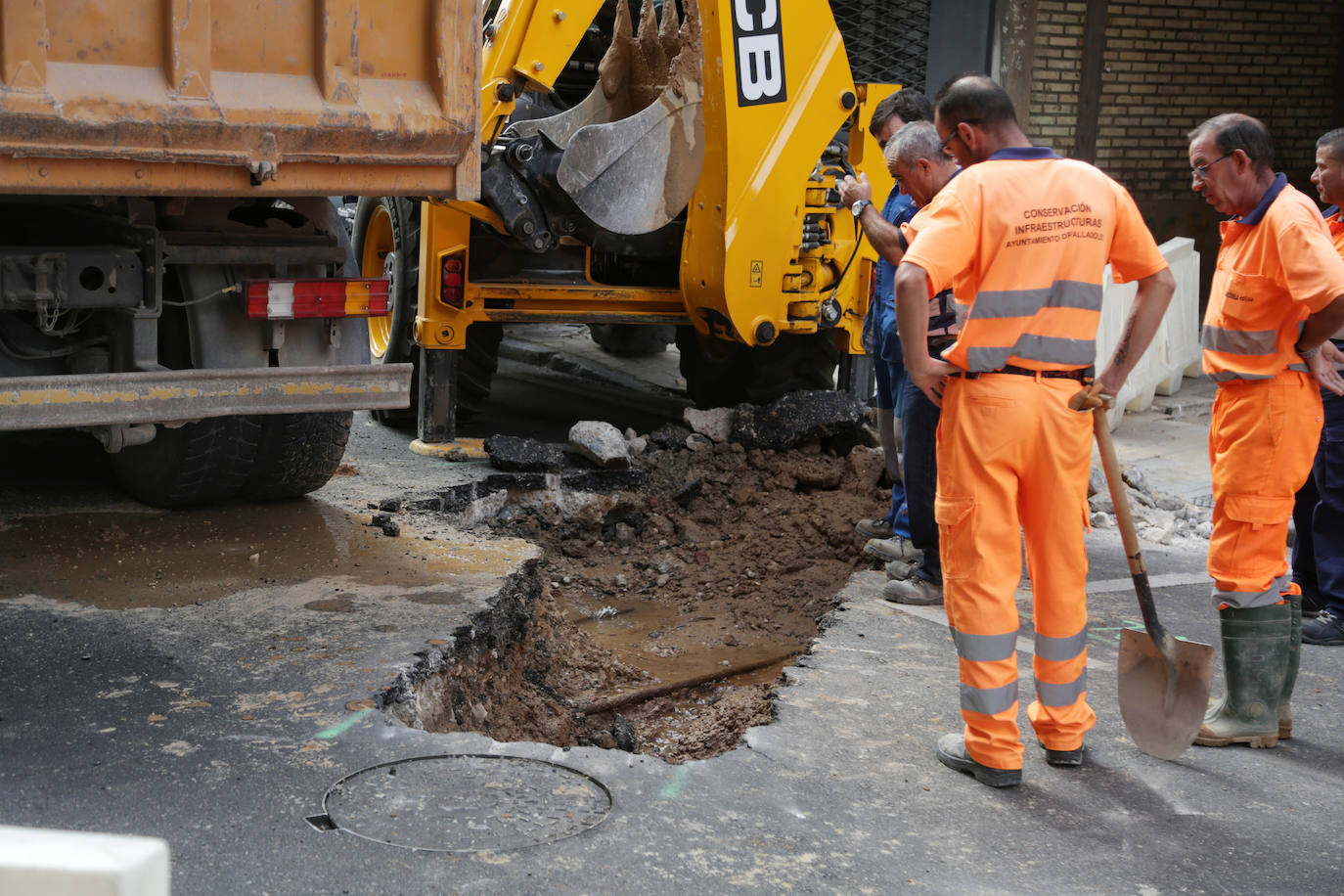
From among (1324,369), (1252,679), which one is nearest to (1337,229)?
(1324,369)

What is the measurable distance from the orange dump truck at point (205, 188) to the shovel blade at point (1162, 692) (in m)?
2.50

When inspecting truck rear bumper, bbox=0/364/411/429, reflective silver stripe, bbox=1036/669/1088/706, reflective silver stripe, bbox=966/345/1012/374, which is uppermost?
reflective silver stripe, bbox=966/345/1012/374

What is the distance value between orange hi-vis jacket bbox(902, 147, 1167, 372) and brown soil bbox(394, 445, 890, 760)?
1467mm

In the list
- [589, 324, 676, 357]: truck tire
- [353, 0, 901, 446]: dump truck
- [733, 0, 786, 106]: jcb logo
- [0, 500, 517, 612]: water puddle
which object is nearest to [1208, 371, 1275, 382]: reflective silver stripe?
[0, 500, 517, 612]: water puddle

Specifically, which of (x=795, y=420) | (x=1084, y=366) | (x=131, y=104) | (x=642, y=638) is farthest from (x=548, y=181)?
(x=1084, y=366)

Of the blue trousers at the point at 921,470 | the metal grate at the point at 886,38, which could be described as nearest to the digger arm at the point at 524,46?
the blue trousers at the point at 921,470

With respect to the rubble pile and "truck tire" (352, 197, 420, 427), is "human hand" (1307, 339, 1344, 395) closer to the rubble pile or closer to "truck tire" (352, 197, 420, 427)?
the rubble pile

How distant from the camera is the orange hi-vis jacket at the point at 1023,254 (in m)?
3.47

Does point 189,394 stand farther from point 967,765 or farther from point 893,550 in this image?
point 893,550

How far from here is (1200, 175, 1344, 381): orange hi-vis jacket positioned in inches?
156

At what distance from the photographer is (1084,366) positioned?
3531 millimetres

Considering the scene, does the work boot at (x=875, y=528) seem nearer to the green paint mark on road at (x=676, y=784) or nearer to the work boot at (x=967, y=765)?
the work boot at (x=967, y=765)

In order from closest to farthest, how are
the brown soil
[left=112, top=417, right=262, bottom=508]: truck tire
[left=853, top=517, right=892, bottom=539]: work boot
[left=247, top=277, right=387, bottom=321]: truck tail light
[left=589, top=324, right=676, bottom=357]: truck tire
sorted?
1. the brown soil
2. [left=247, top=277, right=387, bottom=321]: truck tail light
3. [left=112, top=417, right=262, bottom=508]: truck tire
4. [left=853, top=517, right=892, bottom=539]: work boot
5. [left=589, top=324, right=676, bottom=357]: truck tire

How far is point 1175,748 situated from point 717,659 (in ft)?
6.06
